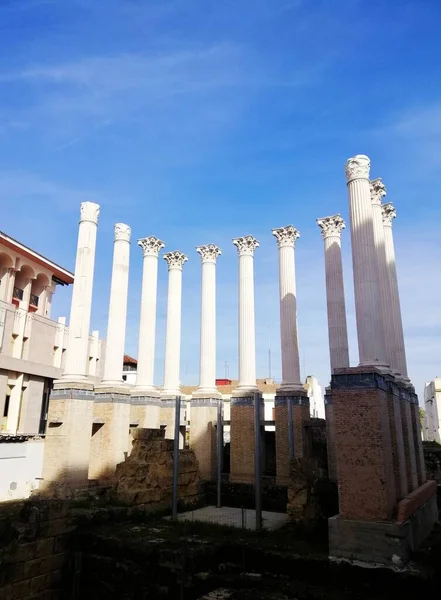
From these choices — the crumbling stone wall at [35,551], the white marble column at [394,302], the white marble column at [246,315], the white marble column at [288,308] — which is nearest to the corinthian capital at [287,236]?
the white marble column at [288,308]

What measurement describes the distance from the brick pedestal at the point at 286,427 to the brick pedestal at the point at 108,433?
6.91 metres

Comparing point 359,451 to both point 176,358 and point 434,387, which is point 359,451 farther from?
point 434,387

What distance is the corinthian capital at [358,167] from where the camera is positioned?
1502 centimetres

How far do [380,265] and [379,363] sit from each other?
5.17m

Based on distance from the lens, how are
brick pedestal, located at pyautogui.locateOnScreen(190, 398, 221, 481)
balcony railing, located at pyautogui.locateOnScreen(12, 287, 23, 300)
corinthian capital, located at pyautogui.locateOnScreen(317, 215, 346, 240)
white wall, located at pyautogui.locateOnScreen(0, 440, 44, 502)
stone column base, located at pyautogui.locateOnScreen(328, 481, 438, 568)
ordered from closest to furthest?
stone column base, located at pyautogui.locateOnScreen(328, 481, 438, 568), white wall, located at pyautogui.locateOnScreen(0, 440, 44, 502), brick pedestal, located at pyautogui.locateOnScreen(190, 398, 221, 481), corinthian capital, located at pyautogui.locateOnScreen(317, 215, 346, 240), balcony railing, located at pyautogui.locateOnScreen(12, 287, 23, 300)

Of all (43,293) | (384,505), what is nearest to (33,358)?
(43,293)

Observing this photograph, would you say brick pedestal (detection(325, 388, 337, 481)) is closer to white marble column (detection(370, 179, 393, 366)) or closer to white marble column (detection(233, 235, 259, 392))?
white marble column (detection(233, 235, 259, 392))

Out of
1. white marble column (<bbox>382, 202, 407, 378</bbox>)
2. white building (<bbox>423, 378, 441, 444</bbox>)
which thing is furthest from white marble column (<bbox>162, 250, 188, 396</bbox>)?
white building (<bbox>423, 378, 441, 444</bbox>)

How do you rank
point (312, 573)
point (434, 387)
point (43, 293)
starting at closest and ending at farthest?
point (312, 573) → point (43, 293) → point (434, 387)

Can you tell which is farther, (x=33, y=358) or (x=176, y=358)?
(x=33, y=358)

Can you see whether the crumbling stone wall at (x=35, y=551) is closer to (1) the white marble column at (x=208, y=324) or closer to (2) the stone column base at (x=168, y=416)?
(2) the stone column base at (x=168, y=416)

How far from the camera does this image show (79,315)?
→ 2047cm

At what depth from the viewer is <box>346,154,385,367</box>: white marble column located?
45.1 ft

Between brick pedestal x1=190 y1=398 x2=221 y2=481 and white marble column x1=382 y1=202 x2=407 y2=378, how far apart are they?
9250 mm
